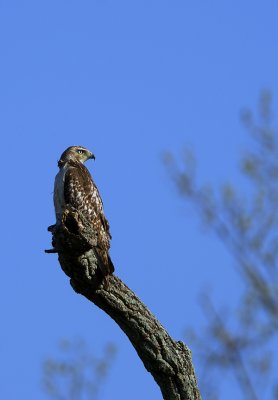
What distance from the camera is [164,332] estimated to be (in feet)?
22.5

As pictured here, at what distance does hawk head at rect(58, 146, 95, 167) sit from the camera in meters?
9.98

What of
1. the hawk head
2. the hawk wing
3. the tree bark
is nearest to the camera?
the tree bark

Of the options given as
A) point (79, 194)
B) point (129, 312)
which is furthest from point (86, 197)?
point (129, 312)

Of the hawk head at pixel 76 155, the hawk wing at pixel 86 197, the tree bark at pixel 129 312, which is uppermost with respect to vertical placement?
the hawk head at pixel 76 155

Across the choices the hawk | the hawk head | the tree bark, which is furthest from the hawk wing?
the tree bark

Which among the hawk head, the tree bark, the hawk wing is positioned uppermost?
the hawk head

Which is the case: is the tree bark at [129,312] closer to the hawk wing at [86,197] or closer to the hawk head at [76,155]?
the hawk wing at [86,197]

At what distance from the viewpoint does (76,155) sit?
33.5ft

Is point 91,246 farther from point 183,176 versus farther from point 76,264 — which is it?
point 183,176

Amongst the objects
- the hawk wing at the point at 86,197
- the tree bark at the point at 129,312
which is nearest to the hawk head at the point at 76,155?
the hawk wing at the point at 86,197

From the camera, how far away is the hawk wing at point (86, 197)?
786 cm

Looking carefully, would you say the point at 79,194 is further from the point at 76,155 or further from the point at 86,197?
the point at 76,155

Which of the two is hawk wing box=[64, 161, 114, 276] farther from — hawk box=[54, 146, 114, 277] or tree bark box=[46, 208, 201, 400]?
tree bark box=[46, 208, 201, 400]

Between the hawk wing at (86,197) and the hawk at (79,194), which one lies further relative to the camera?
the hawk at (79,194)
